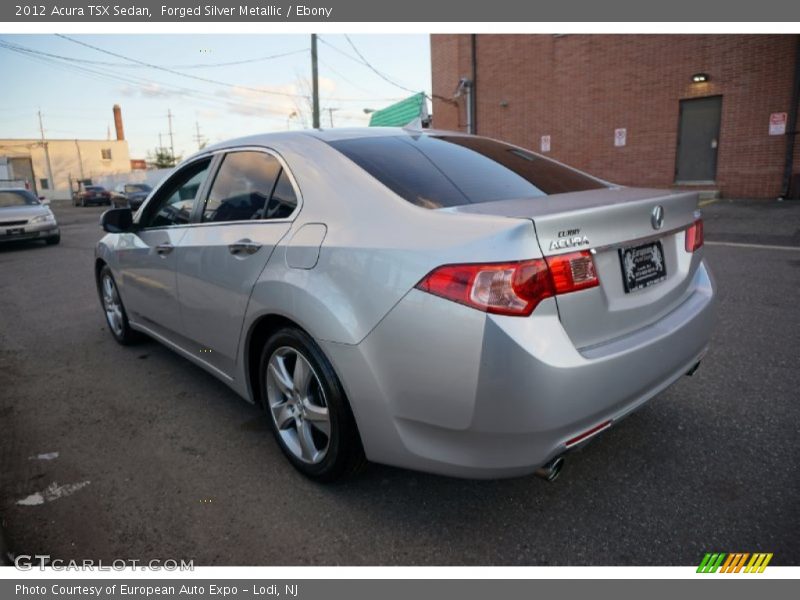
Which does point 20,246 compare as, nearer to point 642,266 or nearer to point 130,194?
point 642,266

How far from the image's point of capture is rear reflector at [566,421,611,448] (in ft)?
6.54

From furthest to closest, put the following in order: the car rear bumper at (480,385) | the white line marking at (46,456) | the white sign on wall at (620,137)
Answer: the white sign on wall at (620,137)
the white line marking at (46,456)
the car rear bumper at (480,385)

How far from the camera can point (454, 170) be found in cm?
266

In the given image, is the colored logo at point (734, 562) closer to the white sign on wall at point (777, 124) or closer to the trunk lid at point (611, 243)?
the trunk lid at point (611, 243)

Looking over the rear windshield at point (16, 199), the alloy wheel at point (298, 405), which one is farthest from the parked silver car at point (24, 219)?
the alloy wheel at point (298, 405)

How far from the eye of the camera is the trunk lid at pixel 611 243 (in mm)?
1975

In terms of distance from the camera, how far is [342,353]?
222 cm

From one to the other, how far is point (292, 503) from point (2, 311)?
587 centimetres

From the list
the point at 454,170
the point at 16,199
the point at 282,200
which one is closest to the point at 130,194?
the point at 16,199

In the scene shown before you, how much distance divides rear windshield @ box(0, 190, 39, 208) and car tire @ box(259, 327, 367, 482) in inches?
549

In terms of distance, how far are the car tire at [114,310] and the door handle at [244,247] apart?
7.31ft

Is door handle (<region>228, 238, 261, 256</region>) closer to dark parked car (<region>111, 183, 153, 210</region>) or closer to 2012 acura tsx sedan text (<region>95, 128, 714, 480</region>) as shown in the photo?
2012 acura tsx sedan text (<region>95, 128, 714, 480</region>)

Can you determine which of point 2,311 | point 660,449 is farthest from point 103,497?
point 2,311
